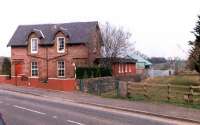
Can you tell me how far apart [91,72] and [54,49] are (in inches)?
276

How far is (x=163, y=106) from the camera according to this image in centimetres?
2534

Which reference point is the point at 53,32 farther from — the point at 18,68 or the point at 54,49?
the point at 18,68

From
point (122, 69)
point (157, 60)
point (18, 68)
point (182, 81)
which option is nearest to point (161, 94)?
point (182, 81)

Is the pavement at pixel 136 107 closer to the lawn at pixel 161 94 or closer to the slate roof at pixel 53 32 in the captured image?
the lawn at pixel 161 94

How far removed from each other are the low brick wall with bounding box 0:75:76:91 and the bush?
3.75 meters

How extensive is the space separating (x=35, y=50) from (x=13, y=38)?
3900 mm

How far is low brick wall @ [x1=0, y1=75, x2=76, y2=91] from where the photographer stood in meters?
37.2

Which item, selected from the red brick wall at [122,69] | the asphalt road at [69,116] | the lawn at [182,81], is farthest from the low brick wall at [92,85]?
the red brick wall at [122,69]

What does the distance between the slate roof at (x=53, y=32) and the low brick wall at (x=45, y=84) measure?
21.8 ft

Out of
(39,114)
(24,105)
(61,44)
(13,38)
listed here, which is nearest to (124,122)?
(39,114)

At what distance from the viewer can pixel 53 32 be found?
166 feet

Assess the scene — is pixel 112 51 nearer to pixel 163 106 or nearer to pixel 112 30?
pixel 112 30

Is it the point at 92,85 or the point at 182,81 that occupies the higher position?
the point at 182,81

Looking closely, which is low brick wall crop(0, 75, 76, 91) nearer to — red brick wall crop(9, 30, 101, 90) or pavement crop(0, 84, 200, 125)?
red brick wall crop(9, 30, 101, 90)
